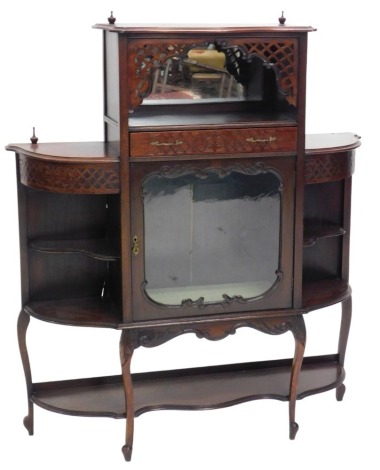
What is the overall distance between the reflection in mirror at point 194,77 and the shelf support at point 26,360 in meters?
0.98

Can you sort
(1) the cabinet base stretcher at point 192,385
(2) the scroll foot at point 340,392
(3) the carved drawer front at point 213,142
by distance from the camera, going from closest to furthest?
(3) the carved drawer front at point 213,142 < (1) the cabinet base stretcher at point 192,385 < (2) the scroll foot at point 340,392

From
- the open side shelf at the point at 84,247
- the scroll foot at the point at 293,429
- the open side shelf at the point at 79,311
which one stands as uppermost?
the open side shelf at the point at 84,247

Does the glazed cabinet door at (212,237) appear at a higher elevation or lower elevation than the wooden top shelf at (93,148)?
lower

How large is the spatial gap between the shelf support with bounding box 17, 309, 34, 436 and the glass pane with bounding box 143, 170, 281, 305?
0.55m

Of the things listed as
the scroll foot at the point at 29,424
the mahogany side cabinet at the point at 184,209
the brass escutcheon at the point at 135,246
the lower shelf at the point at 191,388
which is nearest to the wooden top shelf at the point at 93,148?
the mahogany side cabinet at the point at 184,209

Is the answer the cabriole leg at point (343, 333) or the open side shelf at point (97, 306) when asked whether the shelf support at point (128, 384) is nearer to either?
the open side shelf at point (97, 306)

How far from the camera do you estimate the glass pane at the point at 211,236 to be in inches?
155

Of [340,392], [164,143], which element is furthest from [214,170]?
[340,392]

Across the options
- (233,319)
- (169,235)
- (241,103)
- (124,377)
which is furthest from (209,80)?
(124,377)

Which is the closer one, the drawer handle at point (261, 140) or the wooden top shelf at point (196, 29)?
the wooden top shelf at point (196, 29)

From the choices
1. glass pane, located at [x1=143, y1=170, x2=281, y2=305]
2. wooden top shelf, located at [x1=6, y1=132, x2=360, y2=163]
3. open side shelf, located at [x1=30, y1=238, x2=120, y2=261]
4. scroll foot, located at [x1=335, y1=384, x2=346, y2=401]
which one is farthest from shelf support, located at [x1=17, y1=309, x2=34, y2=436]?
scroll foot, located at [x1=335, y1=384, x2=346, y2=401]

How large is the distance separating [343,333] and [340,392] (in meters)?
0.27

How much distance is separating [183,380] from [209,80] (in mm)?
1261

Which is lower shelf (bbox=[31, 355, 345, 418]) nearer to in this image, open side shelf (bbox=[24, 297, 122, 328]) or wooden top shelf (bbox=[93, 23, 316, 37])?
open side shelf (bbox=[24, 297, 122, 328])
